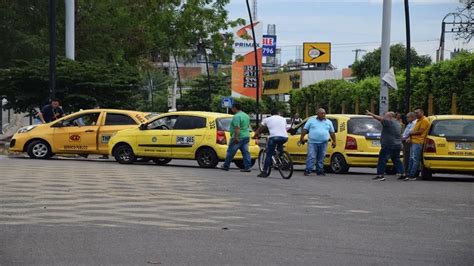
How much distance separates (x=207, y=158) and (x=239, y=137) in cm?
186

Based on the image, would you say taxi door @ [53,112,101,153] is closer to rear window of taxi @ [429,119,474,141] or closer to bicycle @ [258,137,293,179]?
bicycle @ [258,137,293,179]

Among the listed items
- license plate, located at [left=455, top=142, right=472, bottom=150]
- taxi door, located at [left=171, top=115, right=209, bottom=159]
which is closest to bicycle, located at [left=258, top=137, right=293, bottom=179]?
taxi door, located at [left=171, top=115, right=209, bottom=159]

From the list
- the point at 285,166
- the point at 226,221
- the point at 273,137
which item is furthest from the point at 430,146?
the point at 226,221

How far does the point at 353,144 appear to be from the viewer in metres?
20.8

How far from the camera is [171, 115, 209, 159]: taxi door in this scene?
2159cm

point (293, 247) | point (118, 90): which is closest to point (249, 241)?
point (293, 247)

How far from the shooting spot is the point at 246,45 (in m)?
60.1

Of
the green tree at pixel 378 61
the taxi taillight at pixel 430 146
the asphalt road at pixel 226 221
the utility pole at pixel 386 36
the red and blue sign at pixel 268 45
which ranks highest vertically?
the red and blue sign at pixel 268 45

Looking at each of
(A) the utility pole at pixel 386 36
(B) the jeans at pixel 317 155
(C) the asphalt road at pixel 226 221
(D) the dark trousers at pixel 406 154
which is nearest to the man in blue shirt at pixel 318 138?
(B) the jeans at pixel 317 155

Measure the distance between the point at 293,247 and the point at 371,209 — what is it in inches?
151

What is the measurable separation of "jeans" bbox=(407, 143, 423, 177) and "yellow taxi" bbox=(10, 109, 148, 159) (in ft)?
25.4

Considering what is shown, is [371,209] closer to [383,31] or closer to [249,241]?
[249,241]

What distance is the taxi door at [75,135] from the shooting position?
76.1 ft

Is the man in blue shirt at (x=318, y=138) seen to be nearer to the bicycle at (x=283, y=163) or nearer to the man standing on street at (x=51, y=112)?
the bicycle at (x=283, y=163)
